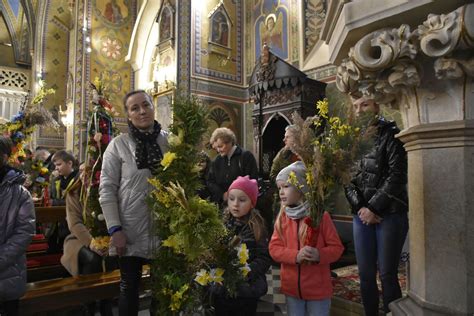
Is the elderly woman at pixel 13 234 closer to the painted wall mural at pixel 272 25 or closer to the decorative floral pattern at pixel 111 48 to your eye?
the painted wall mural at pixel 272 25

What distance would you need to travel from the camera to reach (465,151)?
3.99 ft

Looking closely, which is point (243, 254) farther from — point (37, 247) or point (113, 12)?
point (113, 12)

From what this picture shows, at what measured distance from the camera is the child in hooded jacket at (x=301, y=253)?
78.4 inches

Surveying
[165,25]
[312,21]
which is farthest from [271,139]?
[165,25]

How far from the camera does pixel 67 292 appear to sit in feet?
8.30

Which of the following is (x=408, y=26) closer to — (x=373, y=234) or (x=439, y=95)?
(x=439, y=95)

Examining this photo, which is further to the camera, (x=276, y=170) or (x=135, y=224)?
(x=276, y=170)

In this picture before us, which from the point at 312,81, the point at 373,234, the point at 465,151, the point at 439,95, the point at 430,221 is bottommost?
the point at 373,234

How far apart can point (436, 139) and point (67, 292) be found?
245 centimetres

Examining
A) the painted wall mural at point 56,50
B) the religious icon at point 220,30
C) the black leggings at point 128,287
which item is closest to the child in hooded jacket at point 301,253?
the black leggings at point 128,287

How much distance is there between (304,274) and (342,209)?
4236 millimetres

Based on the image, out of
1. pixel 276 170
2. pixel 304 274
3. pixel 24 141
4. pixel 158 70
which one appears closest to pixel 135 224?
pixel 304 274

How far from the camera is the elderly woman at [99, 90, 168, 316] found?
2193 mm

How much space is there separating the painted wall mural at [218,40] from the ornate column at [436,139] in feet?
22.5
